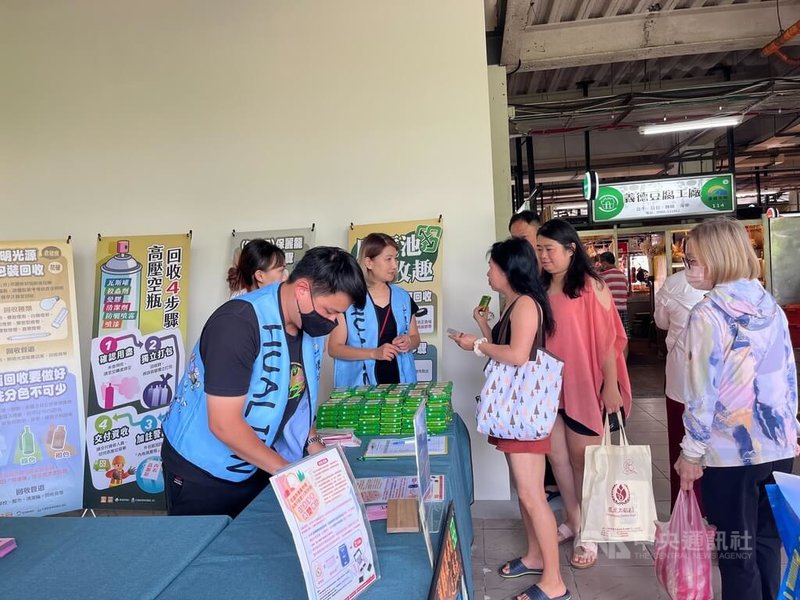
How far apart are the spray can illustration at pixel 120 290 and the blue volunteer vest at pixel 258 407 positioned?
2.03m

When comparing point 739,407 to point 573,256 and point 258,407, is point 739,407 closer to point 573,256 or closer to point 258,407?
point 573,256

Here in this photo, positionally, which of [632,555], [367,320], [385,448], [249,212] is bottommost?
[632,555]

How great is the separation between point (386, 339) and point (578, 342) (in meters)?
0.87

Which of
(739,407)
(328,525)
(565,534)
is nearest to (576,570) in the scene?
(565,534)

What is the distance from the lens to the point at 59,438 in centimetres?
295

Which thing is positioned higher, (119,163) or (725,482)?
(119,163)

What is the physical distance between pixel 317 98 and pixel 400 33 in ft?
2.10

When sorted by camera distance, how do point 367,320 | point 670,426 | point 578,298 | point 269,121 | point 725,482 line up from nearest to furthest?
point 725,482
point 578,298
point 367,320
point 670,426
point 269,121

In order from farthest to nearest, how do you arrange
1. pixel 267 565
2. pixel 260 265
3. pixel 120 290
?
pixel 120 290 → pixel 260 265 → pixel 267 565

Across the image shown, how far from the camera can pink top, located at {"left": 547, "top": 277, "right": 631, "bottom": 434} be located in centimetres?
224

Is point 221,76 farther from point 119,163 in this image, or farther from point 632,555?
point 632,555

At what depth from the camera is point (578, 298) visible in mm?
2266

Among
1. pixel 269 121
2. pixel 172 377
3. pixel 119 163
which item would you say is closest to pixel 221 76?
pixel 269 121
